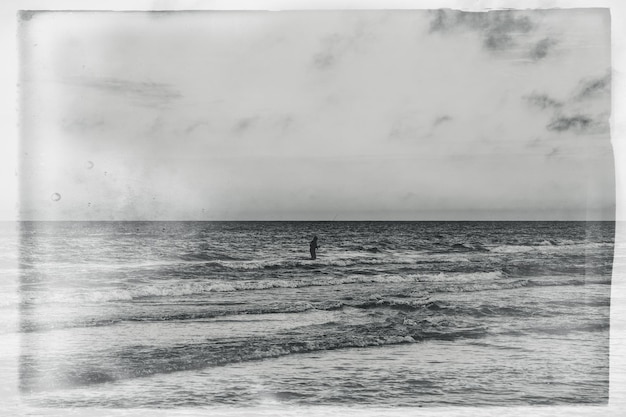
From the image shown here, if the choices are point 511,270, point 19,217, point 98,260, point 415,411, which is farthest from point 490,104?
point 98,260

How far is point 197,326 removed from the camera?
23.5ft

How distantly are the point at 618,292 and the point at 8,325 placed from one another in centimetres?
595

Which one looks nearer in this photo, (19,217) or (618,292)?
(19,217)

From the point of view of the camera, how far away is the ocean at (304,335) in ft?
15.8

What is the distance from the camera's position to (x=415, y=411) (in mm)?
4516

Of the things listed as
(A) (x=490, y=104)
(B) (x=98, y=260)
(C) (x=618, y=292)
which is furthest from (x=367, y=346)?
(B) (x=98, y=260)

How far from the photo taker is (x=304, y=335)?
662 cm

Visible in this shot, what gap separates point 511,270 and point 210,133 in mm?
8688

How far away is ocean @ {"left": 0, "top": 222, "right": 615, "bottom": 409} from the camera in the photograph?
15.8 ft

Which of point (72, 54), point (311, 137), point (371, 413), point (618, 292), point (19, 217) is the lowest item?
point (371, 413)

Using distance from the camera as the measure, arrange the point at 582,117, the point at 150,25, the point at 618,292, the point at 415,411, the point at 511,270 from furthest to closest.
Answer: the point at 511,270 → the point at 618,292 → the point at 582,117 → the point at 150,25 → the point at 415,411

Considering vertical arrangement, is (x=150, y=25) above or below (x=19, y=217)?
above

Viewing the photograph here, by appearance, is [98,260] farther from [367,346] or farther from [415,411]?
[415,411]

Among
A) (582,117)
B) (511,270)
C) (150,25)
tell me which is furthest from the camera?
(511,270)
